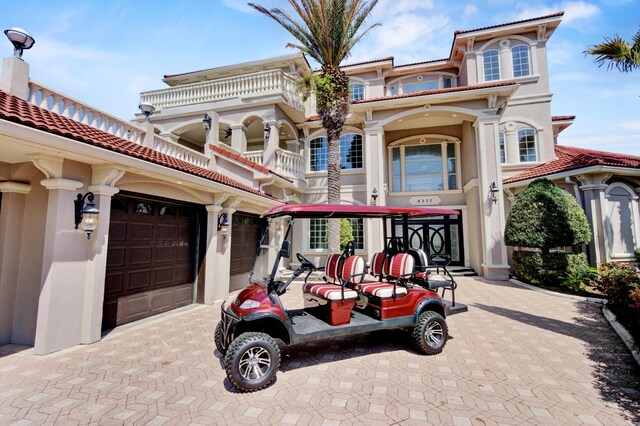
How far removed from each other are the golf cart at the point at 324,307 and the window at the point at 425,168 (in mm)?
10031

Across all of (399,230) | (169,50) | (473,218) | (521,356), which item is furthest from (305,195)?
(521,356)

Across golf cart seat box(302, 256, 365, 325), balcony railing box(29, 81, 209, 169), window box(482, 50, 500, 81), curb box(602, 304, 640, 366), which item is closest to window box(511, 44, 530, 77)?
window box(482, 50, 500, 81)

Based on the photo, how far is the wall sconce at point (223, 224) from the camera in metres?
8.10

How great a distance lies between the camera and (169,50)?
262 inches

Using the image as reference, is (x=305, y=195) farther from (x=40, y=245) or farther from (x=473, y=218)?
(x=40, y=245)

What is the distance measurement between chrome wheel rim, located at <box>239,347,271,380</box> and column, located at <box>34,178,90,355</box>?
11.0 ft

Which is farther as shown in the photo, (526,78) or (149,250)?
(526,78)

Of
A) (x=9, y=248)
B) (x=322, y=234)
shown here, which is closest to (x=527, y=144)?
(x=322, y=234)

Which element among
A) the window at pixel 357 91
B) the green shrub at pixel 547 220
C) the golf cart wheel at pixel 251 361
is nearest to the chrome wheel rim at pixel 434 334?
the golf cart wheel at pixel 251 361

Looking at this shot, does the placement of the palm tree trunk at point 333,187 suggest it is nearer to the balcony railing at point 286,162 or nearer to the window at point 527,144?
the balcony railing at point 286,162

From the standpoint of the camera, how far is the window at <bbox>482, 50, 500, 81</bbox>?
48.8 feet

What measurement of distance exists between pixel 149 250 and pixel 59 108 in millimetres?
3218

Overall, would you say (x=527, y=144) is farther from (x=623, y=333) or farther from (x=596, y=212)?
(x=623, y=333)

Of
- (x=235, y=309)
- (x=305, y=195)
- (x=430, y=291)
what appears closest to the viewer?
(x=235, y=309)
